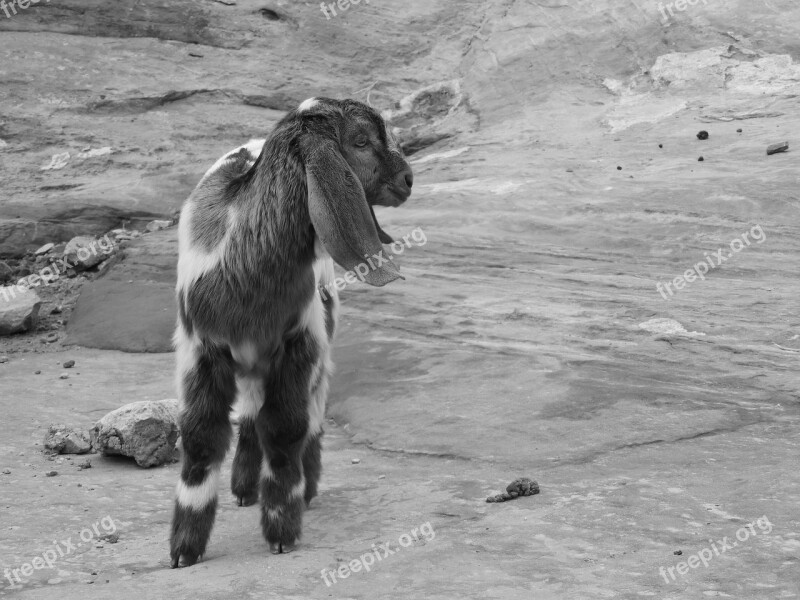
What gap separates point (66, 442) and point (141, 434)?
1.65 ft

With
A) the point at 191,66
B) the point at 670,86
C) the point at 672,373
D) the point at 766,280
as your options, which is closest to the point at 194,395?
the point at 672,373

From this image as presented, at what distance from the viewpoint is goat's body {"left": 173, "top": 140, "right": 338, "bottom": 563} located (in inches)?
178

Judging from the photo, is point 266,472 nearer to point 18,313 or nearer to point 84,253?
point 18,313

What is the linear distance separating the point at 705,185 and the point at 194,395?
605cm

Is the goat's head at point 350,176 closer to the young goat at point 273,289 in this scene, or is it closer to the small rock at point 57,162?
the young goat at point 273,289

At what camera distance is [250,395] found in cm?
504

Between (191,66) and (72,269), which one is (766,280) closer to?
(72,269)

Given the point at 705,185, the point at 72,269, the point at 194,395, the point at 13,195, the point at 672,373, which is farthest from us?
the point at 13,195

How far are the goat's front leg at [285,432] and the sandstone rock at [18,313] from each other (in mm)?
4914

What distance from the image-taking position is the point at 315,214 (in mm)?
4246

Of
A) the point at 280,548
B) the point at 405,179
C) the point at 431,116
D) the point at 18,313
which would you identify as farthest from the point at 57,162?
the point at 280,548

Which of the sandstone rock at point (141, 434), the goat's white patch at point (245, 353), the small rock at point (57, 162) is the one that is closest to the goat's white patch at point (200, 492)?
the goat's white patch at point (245, 353)

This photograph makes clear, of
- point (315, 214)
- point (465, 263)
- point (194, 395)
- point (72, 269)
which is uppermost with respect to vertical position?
point (315, 214)

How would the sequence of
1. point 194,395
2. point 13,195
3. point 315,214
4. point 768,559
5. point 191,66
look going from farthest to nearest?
point 191,66 < point 13,195 < point 194,395 < point 315,214 < point 768,559
